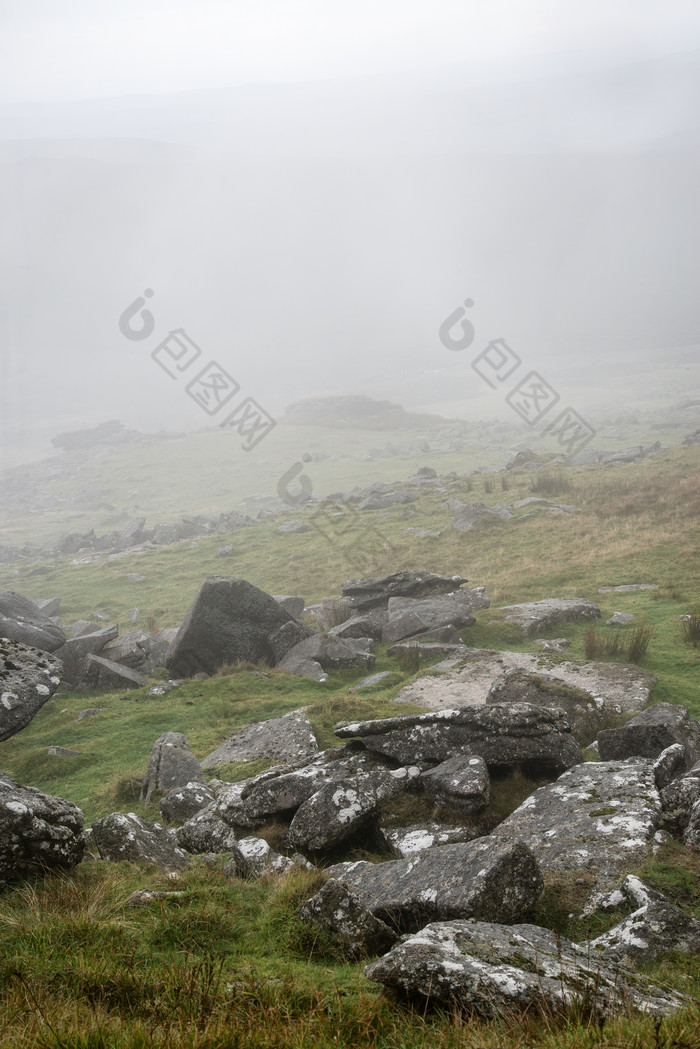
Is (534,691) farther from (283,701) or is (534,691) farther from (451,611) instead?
(451,611)

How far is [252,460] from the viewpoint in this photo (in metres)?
69.5

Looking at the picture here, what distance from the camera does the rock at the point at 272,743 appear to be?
1075 centimetres

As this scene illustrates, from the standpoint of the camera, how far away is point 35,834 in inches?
226

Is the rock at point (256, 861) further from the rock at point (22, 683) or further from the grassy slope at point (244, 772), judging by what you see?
the rock at point (22, 683)

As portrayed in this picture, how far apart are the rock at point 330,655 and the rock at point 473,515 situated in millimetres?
15025

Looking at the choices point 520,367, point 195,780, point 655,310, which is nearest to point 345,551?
point 195,780

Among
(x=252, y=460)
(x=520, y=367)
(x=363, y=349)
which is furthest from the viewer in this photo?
(x=363, y=349)

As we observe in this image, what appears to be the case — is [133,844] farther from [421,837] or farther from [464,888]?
[464,888]

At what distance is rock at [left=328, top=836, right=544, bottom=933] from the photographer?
527 centimetres

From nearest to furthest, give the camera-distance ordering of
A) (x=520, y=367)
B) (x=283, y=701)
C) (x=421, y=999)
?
(x=421, y=999), (x=283, y=701), (x=520, y=367)

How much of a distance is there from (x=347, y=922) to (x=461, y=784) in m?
Answer: 3.02

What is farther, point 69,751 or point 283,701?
point 283,701

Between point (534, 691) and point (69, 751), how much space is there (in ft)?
27.3

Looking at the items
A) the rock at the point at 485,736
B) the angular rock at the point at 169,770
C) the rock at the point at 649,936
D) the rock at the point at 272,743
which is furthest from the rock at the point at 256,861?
the rock at the point at 272,743
